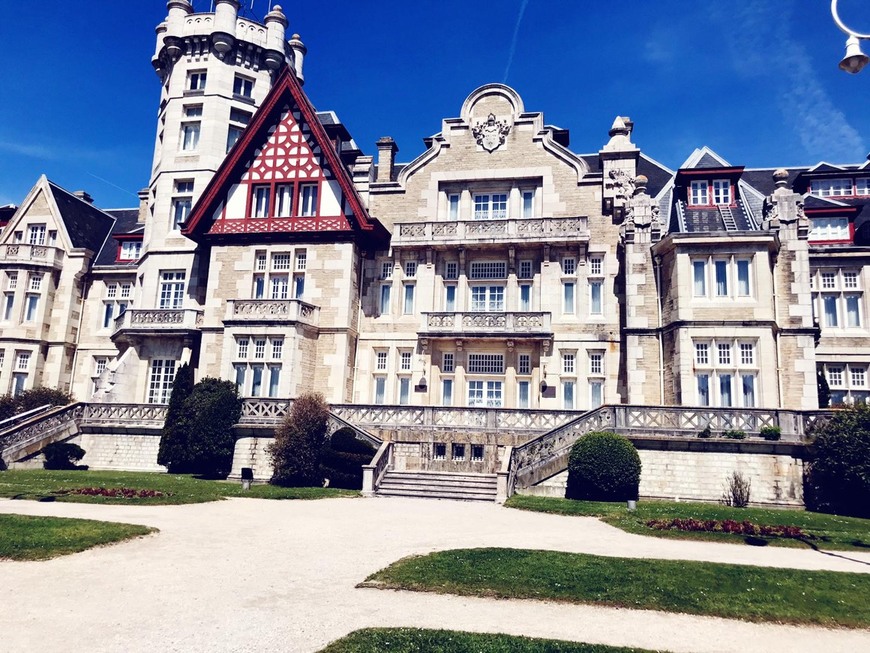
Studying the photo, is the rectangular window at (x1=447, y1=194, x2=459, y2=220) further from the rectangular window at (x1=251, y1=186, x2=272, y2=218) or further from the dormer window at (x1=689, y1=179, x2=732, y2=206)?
the dormer window at (x1=689, y1=179, x2=732, y2=206)

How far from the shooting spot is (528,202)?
3350 cm

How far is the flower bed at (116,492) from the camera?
1928 centimetres

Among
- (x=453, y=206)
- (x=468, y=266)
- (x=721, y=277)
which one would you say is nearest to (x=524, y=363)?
(x=468, y=266)

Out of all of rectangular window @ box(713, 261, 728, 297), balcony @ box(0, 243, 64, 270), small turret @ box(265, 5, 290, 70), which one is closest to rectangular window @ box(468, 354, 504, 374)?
rectangular window @ box(713, 261, 728, 297)

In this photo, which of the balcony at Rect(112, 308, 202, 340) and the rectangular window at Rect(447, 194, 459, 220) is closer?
the balcony at Rect(112, 308, 202, 340)

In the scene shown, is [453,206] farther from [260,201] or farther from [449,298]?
[260,201]

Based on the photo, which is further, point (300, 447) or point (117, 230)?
point (117, 230)

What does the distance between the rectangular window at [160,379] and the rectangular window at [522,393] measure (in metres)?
17.8

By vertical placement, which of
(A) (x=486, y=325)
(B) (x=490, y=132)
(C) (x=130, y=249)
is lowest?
(A) (x=486, y=325)

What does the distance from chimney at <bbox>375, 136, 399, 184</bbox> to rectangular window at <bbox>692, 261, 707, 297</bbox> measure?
55.7 feet

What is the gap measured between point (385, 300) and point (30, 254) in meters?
22.9

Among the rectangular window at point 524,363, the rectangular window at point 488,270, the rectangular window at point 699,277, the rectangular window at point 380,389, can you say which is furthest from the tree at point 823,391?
the rectangular window at point 380,389

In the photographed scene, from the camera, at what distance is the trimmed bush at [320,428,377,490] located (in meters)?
23.7

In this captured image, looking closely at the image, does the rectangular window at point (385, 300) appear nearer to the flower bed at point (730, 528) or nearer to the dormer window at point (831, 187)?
the flower bed at point (730, 528)
